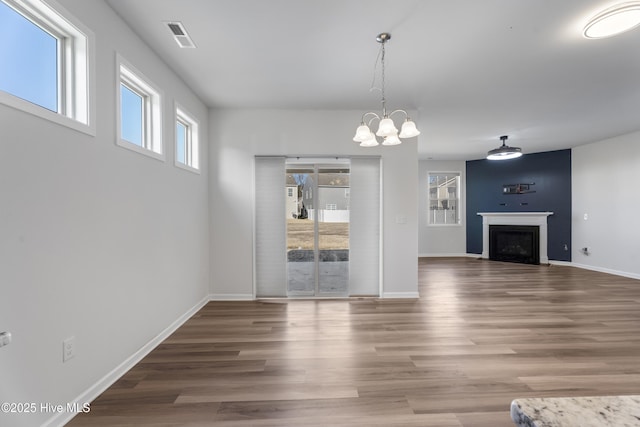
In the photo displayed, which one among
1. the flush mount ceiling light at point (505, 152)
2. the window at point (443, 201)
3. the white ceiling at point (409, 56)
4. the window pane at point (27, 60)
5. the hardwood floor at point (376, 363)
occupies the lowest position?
the hardwood floor at point (376, 363)

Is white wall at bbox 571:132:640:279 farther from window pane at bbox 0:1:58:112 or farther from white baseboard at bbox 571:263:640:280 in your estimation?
window pane at bbox 0:1:58:112

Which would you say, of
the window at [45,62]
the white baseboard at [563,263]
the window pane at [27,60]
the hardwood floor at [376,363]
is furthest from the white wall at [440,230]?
the window pane at [27,60]

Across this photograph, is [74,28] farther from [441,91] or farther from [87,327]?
[441,91]

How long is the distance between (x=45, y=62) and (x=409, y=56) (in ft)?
9.41

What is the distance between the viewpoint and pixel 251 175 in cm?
417

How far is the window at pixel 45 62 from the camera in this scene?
1.53 metres

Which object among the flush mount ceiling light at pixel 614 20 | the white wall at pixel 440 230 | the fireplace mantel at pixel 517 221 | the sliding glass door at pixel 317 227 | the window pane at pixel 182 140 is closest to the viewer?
the flush mount ceiling light at pixel 614 20

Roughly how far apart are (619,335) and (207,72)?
17.1 feet

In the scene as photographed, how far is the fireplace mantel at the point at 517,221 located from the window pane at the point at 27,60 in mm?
8669

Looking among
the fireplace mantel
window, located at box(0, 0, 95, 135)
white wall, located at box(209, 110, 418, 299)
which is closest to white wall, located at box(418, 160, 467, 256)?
the fireplace mantel

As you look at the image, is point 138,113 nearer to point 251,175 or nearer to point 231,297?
point 251,175

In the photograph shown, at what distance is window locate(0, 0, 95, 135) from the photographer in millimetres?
1525

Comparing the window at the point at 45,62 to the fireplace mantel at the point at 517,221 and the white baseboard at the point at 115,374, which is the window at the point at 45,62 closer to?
the white baseboard at the point at 115,374

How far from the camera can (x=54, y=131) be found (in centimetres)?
166
